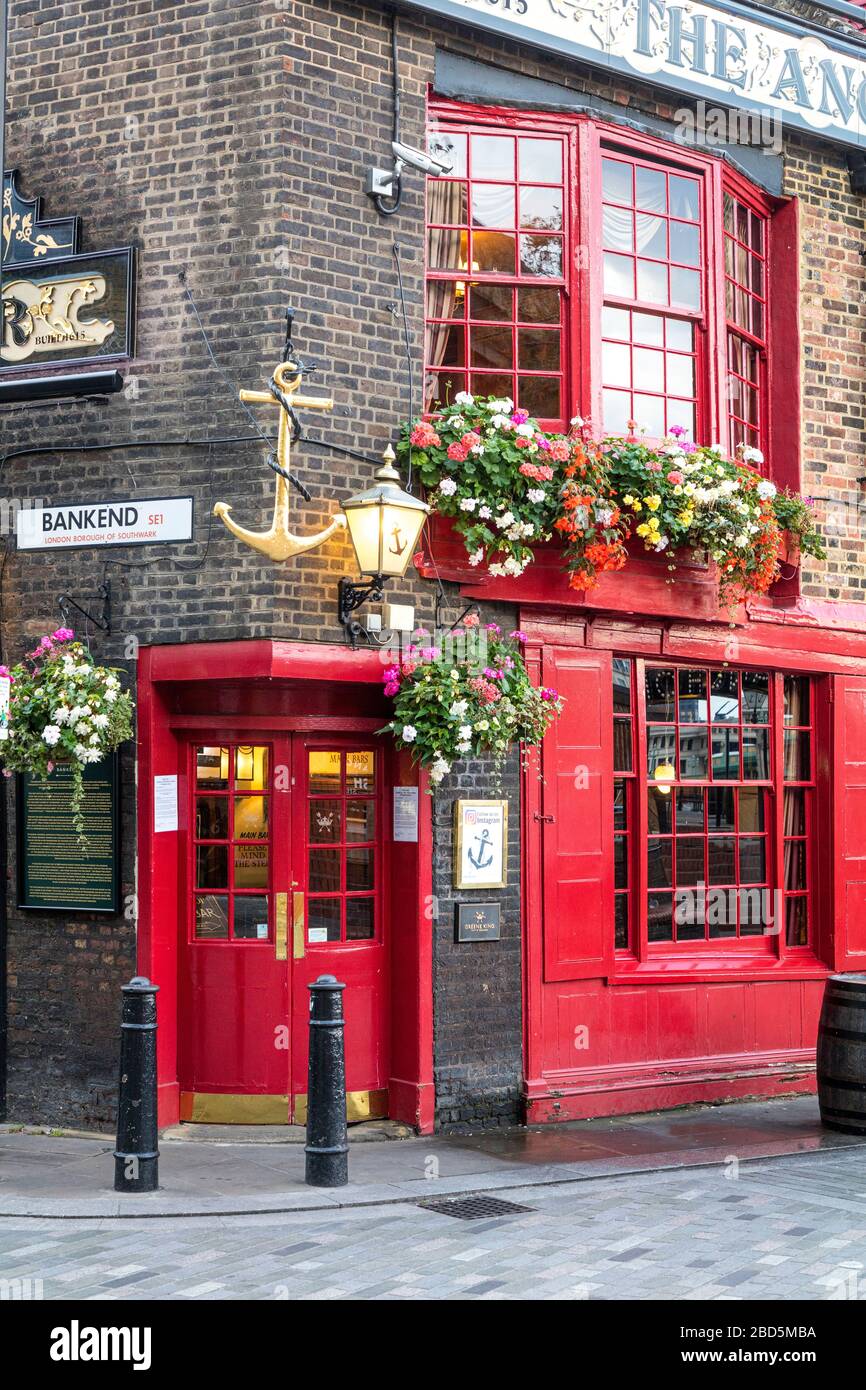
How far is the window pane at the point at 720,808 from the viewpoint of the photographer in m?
11.4

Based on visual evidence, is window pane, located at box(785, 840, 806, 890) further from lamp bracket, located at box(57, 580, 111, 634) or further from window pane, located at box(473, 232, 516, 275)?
lamp bracket, located at box(57, 580, 111, 634)

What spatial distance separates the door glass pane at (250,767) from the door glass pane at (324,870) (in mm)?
542

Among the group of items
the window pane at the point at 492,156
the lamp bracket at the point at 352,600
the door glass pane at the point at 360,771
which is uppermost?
the window pane at the point at 492,156

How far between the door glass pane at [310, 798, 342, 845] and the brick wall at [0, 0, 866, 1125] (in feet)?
2.07

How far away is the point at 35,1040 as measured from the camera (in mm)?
9531

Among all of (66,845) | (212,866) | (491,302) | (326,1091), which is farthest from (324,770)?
(491,302)

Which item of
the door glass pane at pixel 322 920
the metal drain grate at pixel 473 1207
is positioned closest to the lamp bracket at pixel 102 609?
the door glass pane at pixel 322 920

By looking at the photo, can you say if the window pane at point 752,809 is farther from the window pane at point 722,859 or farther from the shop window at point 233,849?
the shop window at point 233,849

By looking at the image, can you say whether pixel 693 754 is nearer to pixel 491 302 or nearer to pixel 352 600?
pixel 352 600

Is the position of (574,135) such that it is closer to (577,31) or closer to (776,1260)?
(577,31)

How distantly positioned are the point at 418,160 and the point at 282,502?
2542 mm

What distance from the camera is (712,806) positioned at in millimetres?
11375
